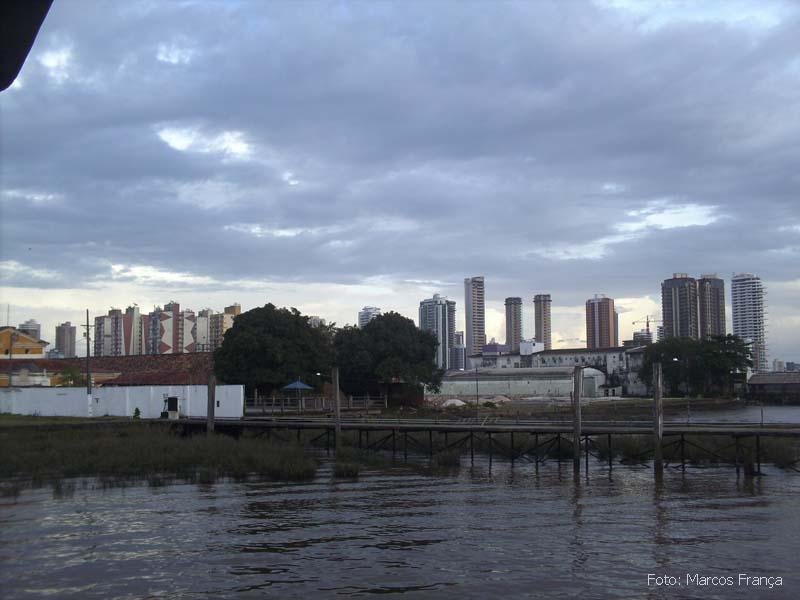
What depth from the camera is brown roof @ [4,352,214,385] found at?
212ft

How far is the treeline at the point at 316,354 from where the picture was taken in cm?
6162

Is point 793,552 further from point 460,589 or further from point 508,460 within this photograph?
point 508,460

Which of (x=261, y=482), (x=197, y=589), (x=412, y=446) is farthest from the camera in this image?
(x=412, y=446)

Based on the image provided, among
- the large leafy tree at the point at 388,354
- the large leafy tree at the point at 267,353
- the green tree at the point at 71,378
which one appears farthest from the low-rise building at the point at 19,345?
the large leafy tree at the point at 388,354

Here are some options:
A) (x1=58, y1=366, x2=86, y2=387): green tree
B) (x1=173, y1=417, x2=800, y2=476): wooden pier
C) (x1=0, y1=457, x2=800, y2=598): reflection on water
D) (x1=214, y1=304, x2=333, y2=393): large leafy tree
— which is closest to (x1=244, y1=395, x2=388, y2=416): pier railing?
(x1=214, y1=304, x2=333, y2=393): large leafy tree

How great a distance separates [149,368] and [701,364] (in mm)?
76997

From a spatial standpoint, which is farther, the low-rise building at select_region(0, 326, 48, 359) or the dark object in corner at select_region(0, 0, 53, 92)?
the low-rise building at select_region(0, 326, 48, 359)

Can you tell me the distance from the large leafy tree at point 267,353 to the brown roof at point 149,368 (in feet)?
12.1

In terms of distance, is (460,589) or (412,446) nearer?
(460,589)

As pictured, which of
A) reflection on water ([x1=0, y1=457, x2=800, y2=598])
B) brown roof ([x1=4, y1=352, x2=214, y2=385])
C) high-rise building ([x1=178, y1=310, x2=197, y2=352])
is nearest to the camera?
reflection on water ([x1=0, y1=457, x2=800, y2=598])

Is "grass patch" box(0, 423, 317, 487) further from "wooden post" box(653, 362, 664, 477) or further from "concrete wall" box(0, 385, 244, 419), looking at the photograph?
"wooden post" box(653, 362, 664, 477)

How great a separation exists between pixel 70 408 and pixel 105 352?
143603mm

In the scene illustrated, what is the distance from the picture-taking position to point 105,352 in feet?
591

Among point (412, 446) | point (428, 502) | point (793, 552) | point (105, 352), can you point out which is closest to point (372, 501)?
point (428, 502)
